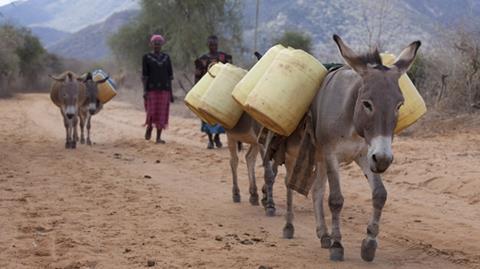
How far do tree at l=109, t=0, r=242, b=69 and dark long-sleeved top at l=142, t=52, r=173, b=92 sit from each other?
51.7 ft

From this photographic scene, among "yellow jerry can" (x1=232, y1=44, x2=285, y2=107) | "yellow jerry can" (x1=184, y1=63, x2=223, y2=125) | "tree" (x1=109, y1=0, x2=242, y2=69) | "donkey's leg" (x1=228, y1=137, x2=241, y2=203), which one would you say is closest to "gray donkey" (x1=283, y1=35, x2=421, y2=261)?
"yellow jerry can" (x1=232, y1=44, x2=285, y2=107)

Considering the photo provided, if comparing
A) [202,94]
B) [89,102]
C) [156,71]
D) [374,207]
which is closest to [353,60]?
[374,207]

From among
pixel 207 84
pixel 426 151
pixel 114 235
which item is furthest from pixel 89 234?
pixel 426 151

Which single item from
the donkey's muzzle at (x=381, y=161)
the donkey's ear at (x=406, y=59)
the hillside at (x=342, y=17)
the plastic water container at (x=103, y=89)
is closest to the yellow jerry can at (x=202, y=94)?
the donkey's ear at (x=406, y=59)

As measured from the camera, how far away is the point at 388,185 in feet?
31.0

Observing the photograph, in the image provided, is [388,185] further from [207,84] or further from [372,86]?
[372,86]

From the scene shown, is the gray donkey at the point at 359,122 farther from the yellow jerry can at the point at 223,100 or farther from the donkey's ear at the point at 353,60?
the yellow jerry can at the point at 223,100

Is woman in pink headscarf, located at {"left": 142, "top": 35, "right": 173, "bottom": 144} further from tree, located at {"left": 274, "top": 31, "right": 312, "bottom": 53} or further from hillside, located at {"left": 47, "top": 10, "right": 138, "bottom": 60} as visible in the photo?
hillside, located at {"left": 47, "top": 10, "right": 138, "bottom": 60}

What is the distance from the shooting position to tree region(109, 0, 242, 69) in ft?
102

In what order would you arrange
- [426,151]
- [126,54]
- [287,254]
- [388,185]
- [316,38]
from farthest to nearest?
[316,38] → [126,54] → [426,151] → [388,185] → [287,254]

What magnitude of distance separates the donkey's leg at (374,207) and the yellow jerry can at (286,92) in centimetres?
70

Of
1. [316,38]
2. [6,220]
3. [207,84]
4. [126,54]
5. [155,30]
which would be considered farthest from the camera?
[316,38]

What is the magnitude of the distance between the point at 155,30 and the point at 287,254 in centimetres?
3131

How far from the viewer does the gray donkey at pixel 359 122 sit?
15.8 feet
